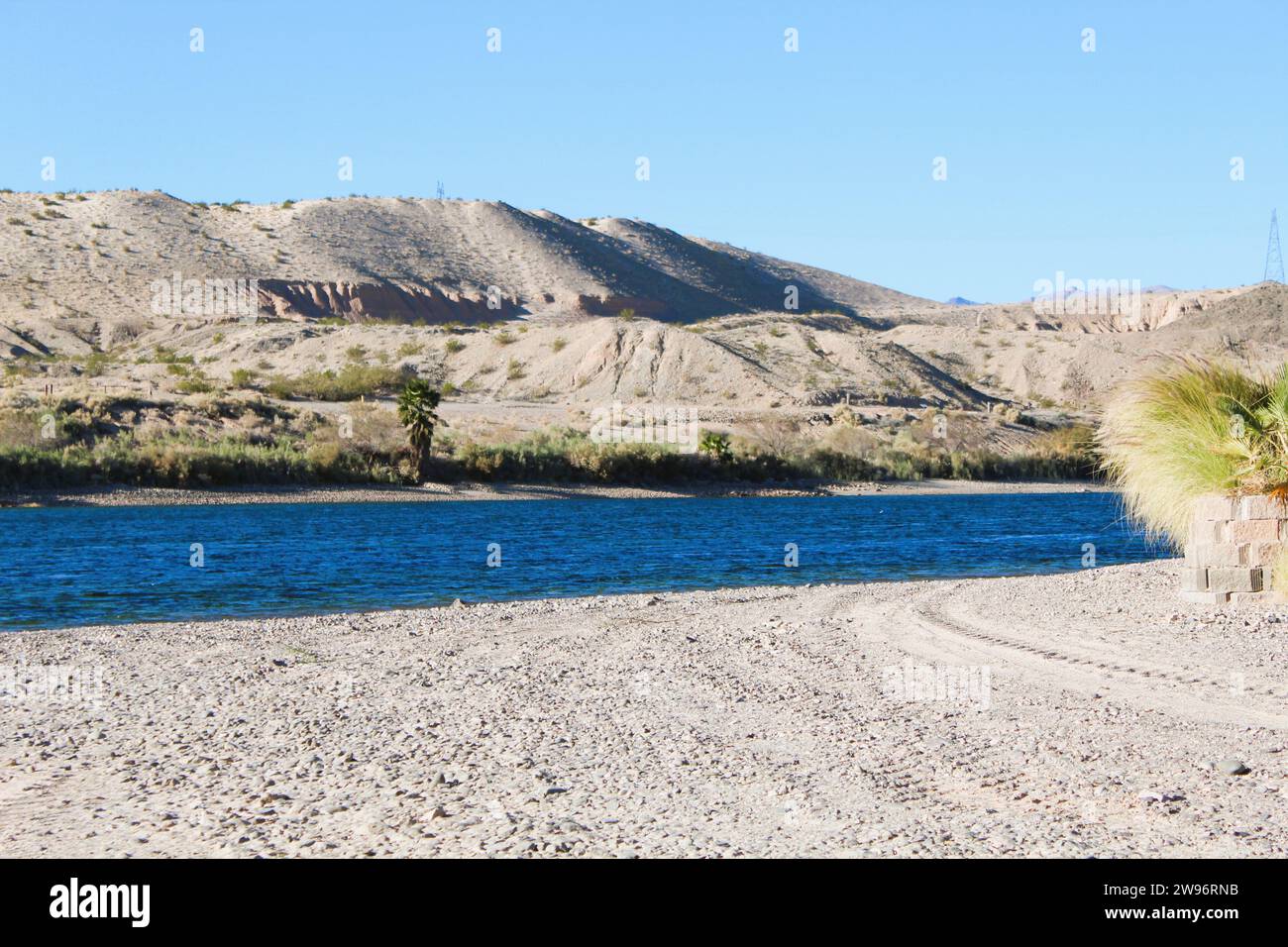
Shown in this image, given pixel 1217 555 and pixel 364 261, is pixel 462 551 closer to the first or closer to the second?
pixel 1217 555

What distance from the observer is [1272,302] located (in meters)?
110

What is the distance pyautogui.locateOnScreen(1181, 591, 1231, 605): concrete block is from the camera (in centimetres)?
1403

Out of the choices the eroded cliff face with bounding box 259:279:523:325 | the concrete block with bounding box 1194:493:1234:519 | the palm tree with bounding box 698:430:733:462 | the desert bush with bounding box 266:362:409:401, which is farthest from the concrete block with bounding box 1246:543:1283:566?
the eroded cliff face with bounding box 259:279:523:325

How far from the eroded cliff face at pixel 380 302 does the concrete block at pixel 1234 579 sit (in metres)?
83.1

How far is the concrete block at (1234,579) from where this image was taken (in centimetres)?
1379

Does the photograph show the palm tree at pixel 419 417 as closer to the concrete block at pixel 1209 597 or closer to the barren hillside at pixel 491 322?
the barren hillside at pixel 491 322

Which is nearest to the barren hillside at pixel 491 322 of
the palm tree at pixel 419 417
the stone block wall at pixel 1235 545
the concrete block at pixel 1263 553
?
the palm tree at pixel 419 417

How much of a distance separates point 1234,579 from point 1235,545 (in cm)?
37

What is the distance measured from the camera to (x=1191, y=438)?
1498 cm

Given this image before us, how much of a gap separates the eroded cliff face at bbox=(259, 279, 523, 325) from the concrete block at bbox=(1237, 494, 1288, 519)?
273 feet

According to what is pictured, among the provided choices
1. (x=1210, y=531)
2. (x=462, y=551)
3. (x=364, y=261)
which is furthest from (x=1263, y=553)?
(x=364, y=261)

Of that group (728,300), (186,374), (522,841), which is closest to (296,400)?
(186,374)

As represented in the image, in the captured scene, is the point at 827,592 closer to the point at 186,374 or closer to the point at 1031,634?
the point at 1031,634

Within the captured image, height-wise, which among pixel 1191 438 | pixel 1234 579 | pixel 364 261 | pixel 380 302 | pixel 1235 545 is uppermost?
pixel 364 261
